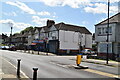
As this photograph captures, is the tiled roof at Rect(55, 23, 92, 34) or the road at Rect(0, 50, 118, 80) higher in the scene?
the tiled roof at Rect(55, 23, 92, 34)

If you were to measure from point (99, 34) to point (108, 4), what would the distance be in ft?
34.1

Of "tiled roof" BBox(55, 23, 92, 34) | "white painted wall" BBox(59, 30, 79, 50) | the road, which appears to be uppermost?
"tiled roof" BBox(55, 23, 92, 34)

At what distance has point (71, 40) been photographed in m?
49.0

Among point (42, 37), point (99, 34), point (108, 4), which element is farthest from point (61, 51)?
point (108, 4)

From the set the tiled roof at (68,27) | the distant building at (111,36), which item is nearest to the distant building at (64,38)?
the tiled roof at (68,27)

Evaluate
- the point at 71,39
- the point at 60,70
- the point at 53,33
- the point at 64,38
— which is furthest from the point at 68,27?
the point at 60,70

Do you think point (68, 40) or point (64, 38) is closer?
point (64, 38)

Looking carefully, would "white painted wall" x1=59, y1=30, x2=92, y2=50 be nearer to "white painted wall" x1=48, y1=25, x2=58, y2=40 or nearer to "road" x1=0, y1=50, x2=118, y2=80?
"white painted wall" x1=48, y1=25, x2=58, y2=40

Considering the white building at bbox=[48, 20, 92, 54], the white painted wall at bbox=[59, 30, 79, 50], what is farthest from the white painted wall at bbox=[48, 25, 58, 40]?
the white painted wall at bbox=[59, 30, 79, 50]

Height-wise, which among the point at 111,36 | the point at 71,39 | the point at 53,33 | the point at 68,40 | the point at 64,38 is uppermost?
the point at 53,33

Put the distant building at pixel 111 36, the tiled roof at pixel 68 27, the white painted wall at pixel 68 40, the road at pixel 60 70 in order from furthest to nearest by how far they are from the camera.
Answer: the tiled roof at pixel 68 27, the white painted wall at pixel 68 40, the distant building at pixel 111 36, the road at pixel 60 70

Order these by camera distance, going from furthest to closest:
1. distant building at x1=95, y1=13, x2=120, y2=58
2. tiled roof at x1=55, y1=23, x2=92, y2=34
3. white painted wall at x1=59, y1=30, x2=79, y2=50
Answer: tiled roof at x1=55, y1=23, x2=92, y2=34
white painted wall at x1=59, y1=30, x2=79, y2=50
distant building at x1=95, y1=13, x2=120, y2=58

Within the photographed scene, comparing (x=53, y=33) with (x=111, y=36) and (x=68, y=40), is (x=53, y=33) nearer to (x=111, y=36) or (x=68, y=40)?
(x=68, y=40)

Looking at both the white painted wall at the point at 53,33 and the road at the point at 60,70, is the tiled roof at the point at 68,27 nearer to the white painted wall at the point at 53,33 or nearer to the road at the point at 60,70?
the white painted wall at the point at 53,33
